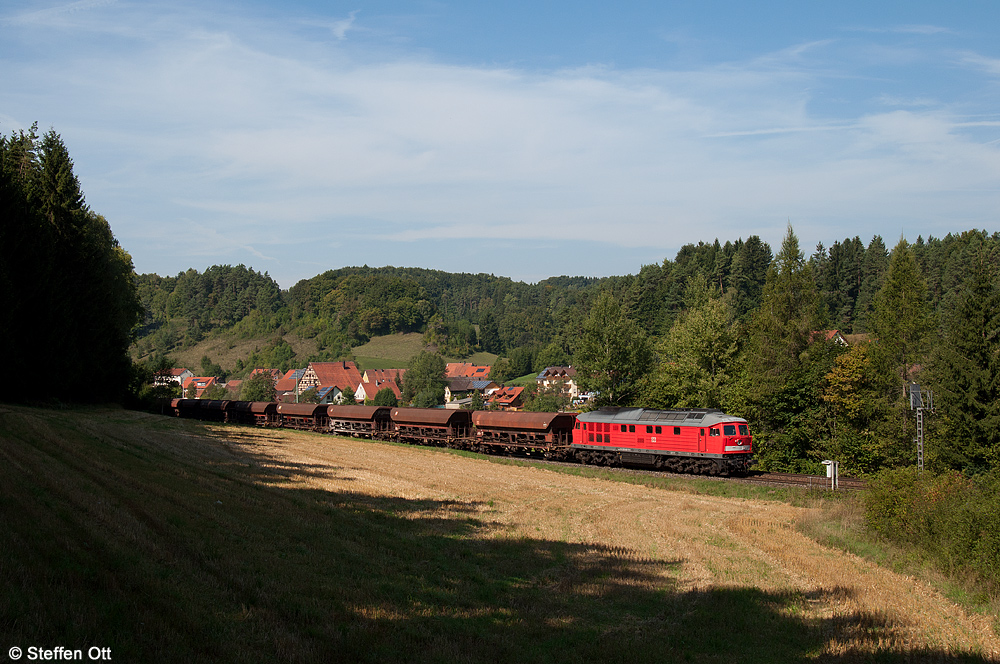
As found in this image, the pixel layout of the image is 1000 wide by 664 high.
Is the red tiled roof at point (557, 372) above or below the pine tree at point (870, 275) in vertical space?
below

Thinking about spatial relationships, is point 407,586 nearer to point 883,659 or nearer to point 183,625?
point 183,625

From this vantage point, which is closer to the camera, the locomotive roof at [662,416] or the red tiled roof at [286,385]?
the locomotive roof at [662,416]

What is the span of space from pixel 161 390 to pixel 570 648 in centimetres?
6870

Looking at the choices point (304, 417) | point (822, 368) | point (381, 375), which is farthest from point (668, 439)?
point (381, 375)

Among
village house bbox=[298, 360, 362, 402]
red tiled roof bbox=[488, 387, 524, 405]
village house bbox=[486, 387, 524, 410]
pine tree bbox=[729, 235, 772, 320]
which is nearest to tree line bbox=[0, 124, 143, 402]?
village house bbox=[486, 387, 524, 410]

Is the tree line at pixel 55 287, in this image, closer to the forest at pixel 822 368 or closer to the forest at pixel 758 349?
the forest at pixel 758 349

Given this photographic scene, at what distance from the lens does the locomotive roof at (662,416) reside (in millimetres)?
35844

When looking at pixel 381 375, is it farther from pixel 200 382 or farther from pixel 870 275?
pixel 870 275

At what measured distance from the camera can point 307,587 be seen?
40.2 ft

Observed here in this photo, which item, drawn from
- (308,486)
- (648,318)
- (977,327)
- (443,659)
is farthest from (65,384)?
(648,318)

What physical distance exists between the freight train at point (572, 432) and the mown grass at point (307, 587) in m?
18.5

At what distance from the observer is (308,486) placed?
25.1m

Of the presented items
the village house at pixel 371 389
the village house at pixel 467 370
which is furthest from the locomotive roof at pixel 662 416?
the village house at pixel 467 370

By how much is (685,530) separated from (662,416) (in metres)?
16.2
